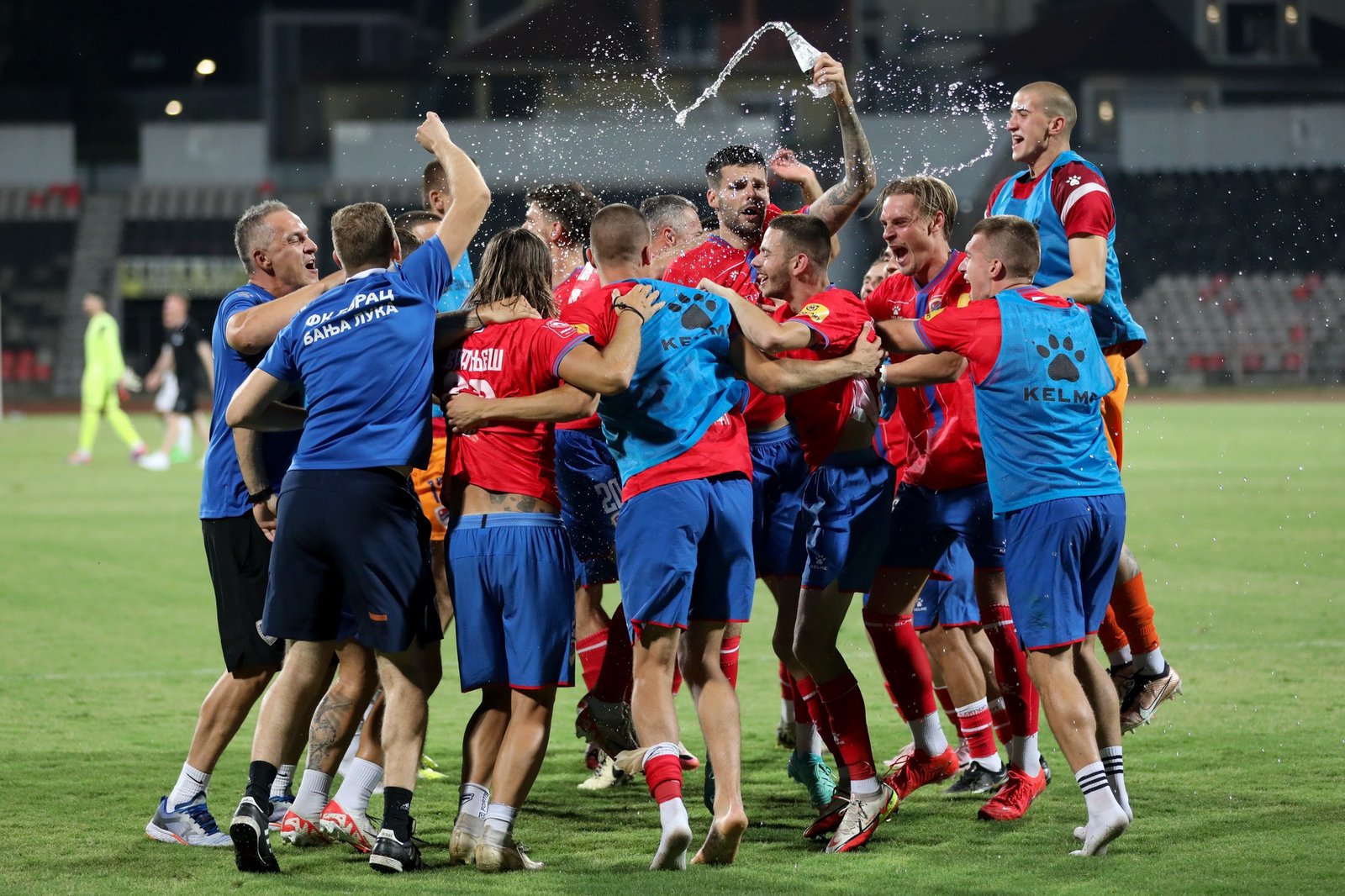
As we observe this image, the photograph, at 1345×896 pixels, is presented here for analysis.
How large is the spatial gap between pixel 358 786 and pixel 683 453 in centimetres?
171

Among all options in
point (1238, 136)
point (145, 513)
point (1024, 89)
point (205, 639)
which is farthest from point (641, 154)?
point (1024, 89)

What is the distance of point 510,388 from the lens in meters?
5.62

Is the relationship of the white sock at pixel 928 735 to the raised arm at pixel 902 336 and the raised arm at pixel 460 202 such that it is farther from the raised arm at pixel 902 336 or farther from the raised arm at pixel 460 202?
the raised arm at pixel 460 202

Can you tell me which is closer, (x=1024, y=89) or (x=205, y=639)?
(x=1024, y=89)

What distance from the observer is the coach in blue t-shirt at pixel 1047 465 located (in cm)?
566

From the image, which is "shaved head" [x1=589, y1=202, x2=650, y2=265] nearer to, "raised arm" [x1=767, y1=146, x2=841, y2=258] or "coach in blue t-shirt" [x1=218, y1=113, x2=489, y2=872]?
"coach in blue t-shirt" [x1=218, y1=113, x2=489, y2=872]

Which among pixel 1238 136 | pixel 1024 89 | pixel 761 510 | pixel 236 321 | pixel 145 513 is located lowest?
pixel 145 513

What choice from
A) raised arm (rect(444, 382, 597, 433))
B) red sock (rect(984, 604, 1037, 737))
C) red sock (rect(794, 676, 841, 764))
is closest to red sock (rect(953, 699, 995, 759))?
red sock (rect(984, 604, 1037, 737))

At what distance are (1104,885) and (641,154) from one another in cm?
3981

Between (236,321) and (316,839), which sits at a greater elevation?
(236,321)

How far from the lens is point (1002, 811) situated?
20.3 feet

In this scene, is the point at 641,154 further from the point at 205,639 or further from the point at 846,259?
the point at 205,639

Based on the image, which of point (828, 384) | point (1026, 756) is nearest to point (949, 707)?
point (1026, 756)

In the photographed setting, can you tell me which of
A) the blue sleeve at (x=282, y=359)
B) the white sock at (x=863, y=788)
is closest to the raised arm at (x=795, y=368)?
the white sock at (x=863, y=788)
